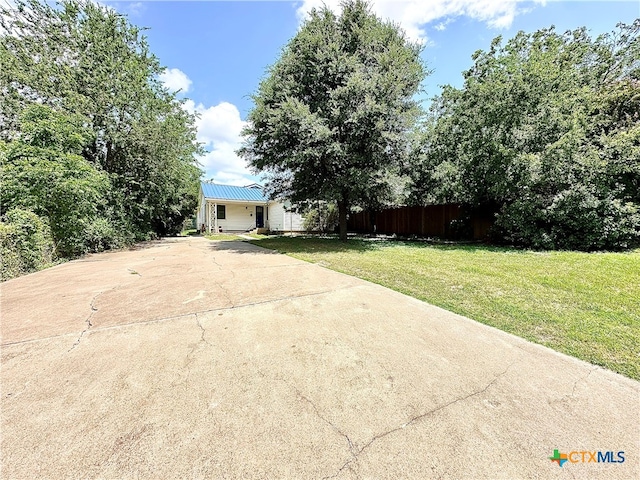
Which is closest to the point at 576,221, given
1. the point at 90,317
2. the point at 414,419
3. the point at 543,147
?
the point at 543,147

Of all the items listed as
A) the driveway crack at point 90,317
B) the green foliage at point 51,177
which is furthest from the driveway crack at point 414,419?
the green foliage at point 51,177

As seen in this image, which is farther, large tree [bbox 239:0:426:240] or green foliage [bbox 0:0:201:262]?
large tree [bbox 239:0:426:240]

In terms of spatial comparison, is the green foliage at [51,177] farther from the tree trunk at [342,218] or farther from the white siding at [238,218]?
the white siding at [238,218]

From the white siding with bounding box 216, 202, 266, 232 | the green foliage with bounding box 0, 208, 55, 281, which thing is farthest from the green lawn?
the white siding with bounding box 216, 202, 266, 232

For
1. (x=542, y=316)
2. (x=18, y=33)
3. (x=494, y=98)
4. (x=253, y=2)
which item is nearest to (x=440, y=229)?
(x=494, y=98)

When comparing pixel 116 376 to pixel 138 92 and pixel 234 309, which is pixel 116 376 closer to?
pixel 234 309

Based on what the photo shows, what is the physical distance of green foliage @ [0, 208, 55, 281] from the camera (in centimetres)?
547

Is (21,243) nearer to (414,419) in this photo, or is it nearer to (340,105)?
(414,419)

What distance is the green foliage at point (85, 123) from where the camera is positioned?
7.50 m

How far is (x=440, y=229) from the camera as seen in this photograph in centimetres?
1273

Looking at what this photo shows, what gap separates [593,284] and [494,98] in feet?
24.5

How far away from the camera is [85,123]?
10.6 meters

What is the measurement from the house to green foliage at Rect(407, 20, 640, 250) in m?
12.4

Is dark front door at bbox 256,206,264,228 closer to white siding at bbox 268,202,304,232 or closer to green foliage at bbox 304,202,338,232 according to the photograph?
white siding at bbox 268,202,304,232
